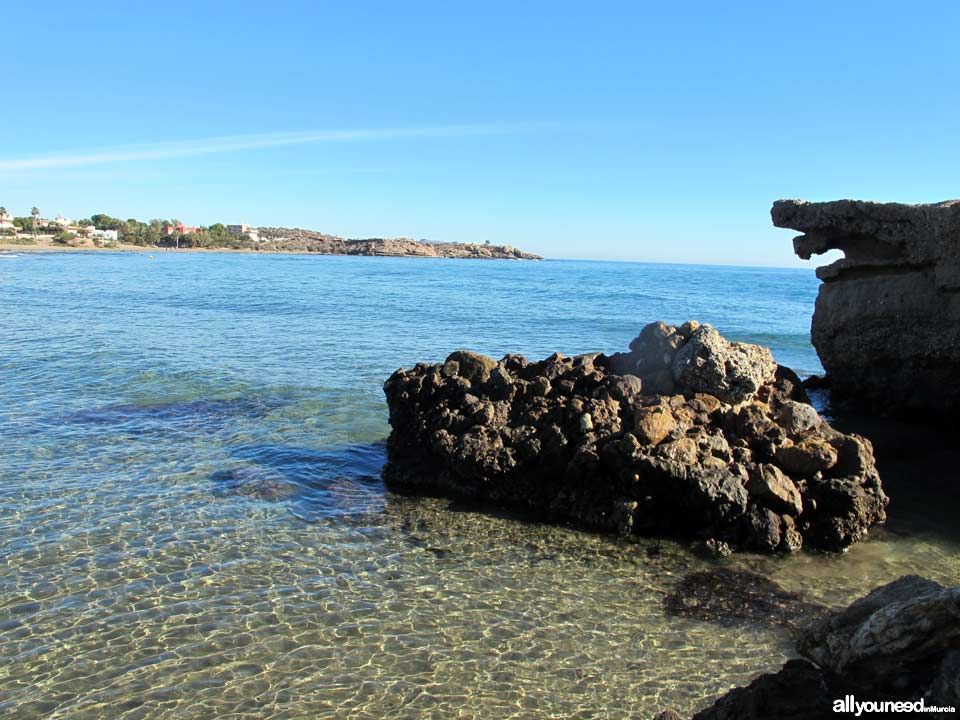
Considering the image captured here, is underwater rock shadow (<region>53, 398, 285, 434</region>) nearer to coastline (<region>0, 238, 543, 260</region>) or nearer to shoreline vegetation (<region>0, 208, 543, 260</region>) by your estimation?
coastline (<region>0, 238, 543, 260</region>)

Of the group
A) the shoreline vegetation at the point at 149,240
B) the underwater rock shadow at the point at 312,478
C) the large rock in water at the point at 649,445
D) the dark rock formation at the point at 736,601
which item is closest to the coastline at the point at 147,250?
the shoreline vegetation at the point at 149,240

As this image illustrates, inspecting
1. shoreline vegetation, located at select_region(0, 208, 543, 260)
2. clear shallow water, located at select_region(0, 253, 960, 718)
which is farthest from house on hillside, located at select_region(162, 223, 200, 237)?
clear shallow water, located at select_region(0, 253, 960, 718)

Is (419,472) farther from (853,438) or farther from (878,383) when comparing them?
(878,383)

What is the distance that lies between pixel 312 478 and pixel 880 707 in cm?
940

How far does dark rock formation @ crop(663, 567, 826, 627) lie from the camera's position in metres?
7.67

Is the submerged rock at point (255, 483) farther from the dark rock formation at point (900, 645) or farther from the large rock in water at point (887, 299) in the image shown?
the large rock in water at point (887, 299)

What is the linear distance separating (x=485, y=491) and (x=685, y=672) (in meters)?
4.86

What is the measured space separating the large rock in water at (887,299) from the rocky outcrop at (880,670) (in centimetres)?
1272

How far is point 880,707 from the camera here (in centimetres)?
390

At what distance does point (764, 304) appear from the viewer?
192 ft

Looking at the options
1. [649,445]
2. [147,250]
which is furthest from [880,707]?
[147,250]

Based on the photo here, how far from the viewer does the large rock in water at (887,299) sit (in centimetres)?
1498

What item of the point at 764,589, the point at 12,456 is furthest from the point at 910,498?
the point at 12,456

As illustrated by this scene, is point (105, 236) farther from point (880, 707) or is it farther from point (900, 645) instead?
point (880, 707)
